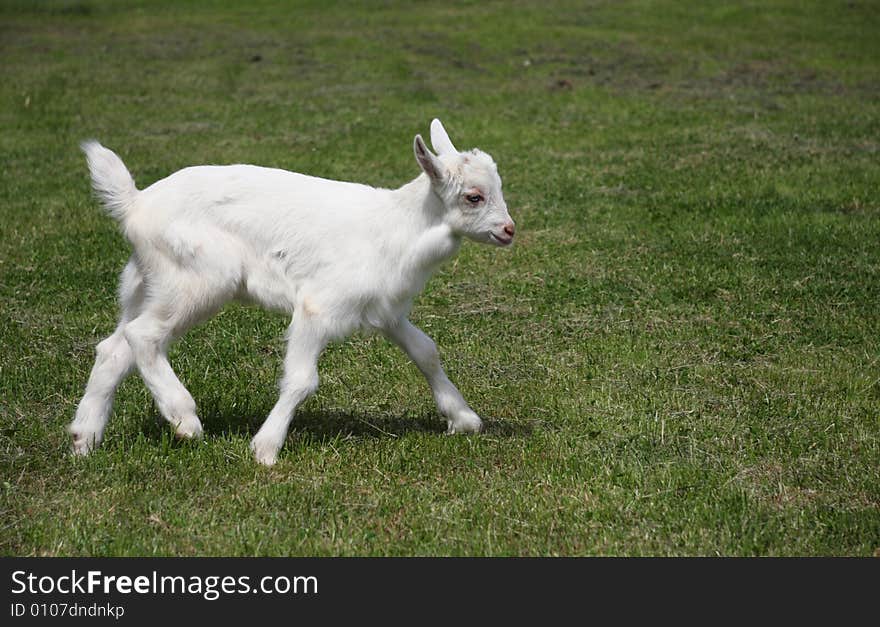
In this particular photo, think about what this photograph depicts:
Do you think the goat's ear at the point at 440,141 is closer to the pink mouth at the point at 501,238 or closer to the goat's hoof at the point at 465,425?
the pink mouth at the point at 501,238

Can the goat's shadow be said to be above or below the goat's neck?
below

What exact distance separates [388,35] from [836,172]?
15777 millimetres

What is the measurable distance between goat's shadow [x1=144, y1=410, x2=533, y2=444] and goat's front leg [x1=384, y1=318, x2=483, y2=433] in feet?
0.37

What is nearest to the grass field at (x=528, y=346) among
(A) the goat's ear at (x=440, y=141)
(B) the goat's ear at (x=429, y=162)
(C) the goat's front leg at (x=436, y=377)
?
(C) the goat's front leg at (x=436, y=377)

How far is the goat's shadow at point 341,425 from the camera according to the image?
6.75m

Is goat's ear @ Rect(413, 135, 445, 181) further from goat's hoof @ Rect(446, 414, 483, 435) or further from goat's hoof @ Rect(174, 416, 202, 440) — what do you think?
goat's hoof @ Rect(174, 416, 202, 440)

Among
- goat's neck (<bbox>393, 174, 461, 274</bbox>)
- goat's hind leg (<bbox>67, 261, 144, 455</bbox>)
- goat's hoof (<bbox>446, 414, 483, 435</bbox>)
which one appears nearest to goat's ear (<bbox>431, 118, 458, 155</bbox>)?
goat's neck (<bbox>393, 174, 461, 274</bbox>)

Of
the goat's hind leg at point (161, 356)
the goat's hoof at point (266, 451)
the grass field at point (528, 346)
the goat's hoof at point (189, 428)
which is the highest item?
the goat's hind leg at point (161, 356)

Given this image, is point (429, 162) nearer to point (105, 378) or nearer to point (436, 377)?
point (436, 377)

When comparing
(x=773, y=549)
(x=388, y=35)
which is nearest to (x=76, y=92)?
(x=388, y=35)

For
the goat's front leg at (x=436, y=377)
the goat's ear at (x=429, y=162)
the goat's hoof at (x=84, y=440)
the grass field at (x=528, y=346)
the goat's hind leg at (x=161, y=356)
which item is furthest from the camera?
the goat's front leg at (x=436, y=377)

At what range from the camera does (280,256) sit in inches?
247

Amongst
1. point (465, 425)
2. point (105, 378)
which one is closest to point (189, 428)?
point (105, 378)

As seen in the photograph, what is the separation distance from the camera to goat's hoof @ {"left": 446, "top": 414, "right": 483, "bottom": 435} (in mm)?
6711
